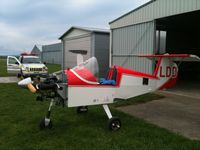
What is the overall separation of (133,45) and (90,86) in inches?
318

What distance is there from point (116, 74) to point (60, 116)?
206 centimetres

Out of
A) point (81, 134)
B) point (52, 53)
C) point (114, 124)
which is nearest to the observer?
point (81, 134)

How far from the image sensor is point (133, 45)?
1284 centimetres

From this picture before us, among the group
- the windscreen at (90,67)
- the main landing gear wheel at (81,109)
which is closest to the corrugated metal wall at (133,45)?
the main landing gear wheel at (81,109)

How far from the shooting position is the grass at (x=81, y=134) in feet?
14.7

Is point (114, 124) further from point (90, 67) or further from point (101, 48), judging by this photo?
point (101, 48)

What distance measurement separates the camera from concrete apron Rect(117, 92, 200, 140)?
18.4ft

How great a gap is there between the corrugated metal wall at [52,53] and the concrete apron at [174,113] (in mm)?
37832

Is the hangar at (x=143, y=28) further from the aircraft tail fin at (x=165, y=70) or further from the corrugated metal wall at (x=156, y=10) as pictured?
the aircraft tail fin at (x=165, y=70)

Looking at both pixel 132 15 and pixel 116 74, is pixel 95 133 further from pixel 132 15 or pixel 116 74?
pixel 132 15

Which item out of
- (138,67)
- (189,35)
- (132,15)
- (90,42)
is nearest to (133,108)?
(138,67)

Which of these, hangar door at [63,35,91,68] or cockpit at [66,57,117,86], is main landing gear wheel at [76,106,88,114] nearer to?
cockpit at [66,57,117,86]

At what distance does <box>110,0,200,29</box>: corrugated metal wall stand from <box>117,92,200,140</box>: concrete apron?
3628 millimetres

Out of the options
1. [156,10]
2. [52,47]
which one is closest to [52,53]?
[52,47]
